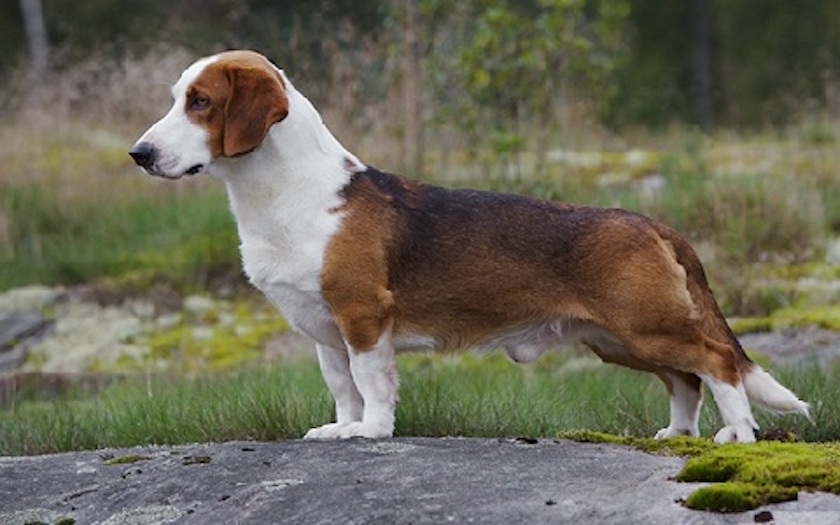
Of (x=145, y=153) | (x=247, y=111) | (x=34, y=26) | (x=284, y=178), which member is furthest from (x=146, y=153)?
(x=34, y=26)

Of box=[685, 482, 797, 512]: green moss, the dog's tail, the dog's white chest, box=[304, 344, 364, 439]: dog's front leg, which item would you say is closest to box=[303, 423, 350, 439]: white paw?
box=[304, 344, 364, 439]: dog's front leg

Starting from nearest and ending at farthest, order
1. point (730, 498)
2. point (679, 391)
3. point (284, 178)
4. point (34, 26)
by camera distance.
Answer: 1. point (730, 498)
2. point (284, 178)
3. point (679, 391)
4. point (34, 26)

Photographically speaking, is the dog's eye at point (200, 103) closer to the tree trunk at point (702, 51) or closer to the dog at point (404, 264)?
the dog at point (404, 264)

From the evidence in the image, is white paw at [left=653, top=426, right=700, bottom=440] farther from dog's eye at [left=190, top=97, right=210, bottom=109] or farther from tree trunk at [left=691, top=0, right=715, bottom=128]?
tree trunk at [left=691, top=0, right=715, bottom=128]

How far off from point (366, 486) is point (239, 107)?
150 centimetres

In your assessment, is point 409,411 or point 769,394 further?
point 409,411

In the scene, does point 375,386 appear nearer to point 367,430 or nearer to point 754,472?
point 367,430

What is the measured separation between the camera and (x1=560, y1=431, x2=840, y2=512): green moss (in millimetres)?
4027

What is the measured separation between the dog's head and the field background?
4.02 ft

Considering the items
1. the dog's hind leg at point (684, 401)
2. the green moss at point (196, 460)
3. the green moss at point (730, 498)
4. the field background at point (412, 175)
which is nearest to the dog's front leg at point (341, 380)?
the field background at point (412, 175)

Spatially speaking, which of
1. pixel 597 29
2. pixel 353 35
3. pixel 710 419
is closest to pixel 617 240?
pixel 710 419

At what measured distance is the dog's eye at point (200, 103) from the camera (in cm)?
525

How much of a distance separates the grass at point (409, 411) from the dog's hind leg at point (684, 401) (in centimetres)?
29

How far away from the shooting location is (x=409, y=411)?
6.01m
